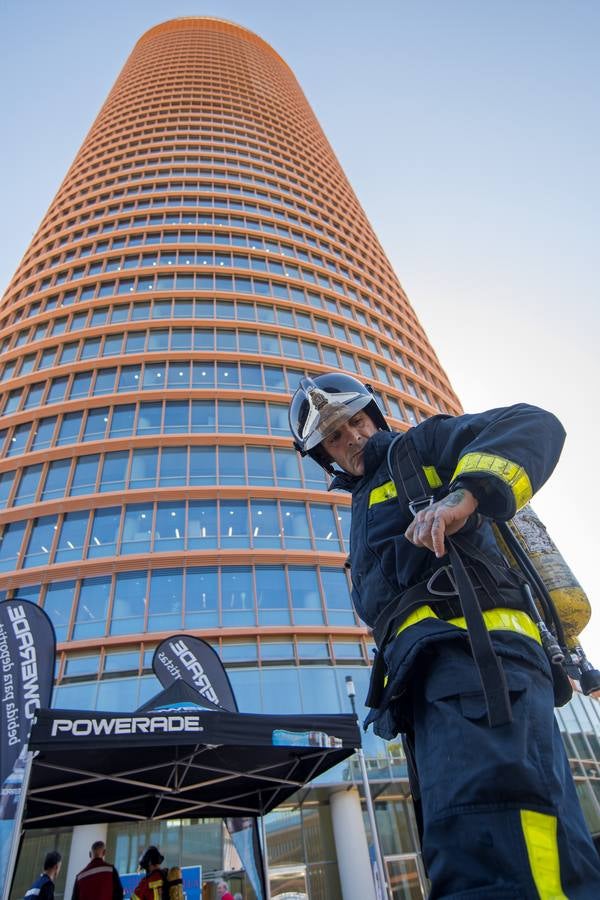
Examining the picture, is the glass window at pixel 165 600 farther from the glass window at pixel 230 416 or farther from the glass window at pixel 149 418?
the glass window at pixel 230 416

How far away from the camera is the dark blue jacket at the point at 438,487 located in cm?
159

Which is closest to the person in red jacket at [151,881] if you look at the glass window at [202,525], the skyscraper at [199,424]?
the skyscraper at [199,424]

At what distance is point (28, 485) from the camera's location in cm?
2297

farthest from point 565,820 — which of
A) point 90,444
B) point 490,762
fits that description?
point 90,444

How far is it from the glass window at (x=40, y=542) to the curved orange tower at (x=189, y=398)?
0.10 meters

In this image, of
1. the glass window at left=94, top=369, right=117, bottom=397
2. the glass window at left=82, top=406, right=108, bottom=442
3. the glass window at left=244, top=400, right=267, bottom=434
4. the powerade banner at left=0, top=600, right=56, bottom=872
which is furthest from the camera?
the glass window at left=94, top=369, right=117, bottom=397

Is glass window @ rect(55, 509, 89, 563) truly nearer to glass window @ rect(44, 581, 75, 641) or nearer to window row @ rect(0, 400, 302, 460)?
glass window @ rect(44, 581, 75, 641)

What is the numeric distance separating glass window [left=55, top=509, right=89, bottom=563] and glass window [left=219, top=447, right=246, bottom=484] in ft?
19.4

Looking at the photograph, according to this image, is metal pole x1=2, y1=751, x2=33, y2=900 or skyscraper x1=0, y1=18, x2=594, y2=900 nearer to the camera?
metal pole x1=2, y1=751, x2=33, y2=900

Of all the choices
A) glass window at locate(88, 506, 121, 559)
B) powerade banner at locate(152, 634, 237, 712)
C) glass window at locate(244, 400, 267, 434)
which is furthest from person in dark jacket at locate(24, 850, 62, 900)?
glass window at locate(244, 400, 267, 434)

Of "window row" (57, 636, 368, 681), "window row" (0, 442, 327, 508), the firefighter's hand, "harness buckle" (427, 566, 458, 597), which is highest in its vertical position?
"window row" (0, 442, 327, 508)

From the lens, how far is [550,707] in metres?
1.45

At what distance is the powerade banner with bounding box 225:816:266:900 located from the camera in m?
7.38

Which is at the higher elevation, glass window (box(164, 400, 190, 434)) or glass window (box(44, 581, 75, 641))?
glass window (box(164, 400, 190, 434))
